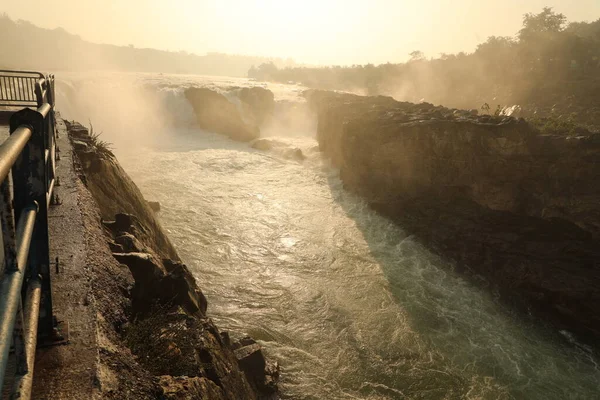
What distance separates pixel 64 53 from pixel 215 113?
9862 centimetres

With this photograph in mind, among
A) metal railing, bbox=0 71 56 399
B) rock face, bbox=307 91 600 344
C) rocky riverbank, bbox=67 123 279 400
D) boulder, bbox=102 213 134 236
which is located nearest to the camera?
metal railing, bbox=0 71 56 399

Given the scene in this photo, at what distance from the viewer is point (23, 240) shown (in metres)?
1.56

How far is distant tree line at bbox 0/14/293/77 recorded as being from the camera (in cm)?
9125

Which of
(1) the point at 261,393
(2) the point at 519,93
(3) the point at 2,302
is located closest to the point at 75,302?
(3) the point at 2,302

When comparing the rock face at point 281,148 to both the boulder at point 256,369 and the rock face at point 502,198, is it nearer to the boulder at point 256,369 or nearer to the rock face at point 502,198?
the rock face at point 502,198

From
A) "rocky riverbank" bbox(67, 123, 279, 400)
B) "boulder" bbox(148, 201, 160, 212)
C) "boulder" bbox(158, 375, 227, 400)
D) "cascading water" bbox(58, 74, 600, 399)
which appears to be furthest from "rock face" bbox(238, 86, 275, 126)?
"boulder" bbox(158, 375, 227, 400)

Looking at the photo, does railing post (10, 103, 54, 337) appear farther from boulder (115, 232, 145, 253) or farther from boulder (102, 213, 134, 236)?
boulder (102, 213, 134, 236)

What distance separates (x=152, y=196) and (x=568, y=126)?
1596cm

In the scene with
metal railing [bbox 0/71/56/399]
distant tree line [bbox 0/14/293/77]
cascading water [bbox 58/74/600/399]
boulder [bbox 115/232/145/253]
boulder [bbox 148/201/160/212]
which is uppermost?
distant tree line [bbox 0/14/293/77]

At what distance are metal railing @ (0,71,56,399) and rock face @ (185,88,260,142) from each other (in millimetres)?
29190

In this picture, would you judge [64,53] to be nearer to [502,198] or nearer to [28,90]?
[28,90]

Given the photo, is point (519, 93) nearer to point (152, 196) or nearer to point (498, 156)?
point (498, 156)

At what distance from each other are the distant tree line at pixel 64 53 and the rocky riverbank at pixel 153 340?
261 ft

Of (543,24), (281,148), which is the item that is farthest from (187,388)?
(543,24)
